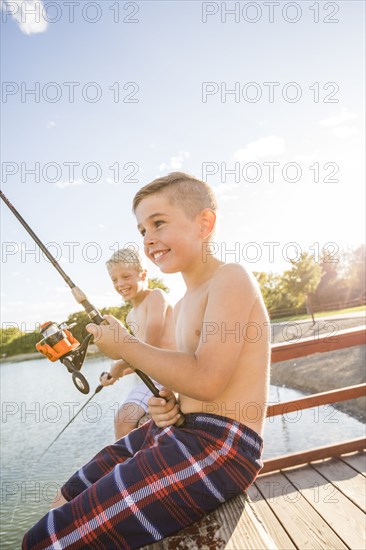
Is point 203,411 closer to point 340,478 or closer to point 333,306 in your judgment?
point 340,478

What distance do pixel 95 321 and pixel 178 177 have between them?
75 centimetres

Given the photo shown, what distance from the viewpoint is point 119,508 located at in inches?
46.0

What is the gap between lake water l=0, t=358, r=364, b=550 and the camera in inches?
411

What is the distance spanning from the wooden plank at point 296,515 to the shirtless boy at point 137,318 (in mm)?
1172

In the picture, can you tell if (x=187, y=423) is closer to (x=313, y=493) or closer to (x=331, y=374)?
(x=313, y=493)

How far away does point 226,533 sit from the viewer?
3.46ft

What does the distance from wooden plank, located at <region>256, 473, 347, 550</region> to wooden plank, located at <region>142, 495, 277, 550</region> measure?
57.7 inches

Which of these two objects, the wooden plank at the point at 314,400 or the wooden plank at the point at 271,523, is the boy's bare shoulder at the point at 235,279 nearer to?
the wooden plank at the point at 271,523

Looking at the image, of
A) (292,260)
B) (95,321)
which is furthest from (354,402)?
(292,260)

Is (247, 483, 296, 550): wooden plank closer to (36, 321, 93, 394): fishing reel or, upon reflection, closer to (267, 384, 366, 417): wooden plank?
(267, 384, 366, 417): wooden plank

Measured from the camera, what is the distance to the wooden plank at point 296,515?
90.8 inches

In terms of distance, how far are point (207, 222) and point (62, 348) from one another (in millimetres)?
955

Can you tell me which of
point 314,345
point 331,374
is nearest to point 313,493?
point 314,345

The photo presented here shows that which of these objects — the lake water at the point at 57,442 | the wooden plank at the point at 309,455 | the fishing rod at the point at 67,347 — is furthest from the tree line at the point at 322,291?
the fishing rod at the point at 67,347
